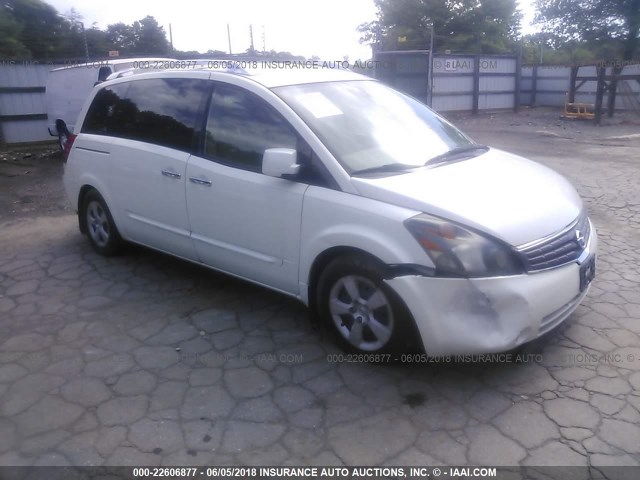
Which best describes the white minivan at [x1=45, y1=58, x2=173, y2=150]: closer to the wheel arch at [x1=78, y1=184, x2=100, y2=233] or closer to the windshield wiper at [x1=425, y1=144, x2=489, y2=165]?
the wheel arch at [x1=78, y1=184, x2=100, y2=233]

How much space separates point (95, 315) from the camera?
14.1ft

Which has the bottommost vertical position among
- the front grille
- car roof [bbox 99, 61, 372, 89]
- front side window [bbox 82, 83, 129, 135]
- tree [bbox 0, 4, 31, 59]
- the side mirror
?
the front grille

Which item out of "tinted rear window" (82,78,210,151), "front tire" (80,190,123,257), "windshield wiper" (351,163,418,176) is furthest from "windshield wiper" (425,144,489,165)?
"front tire" (80,190,123,257)

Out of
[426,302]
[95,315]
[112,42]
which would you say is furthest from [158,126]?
[112,42]

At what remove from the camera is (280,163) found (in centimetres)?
348

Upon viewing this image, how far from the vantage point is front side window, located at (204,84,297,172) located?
377cm

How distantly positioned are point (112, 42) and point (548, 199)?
21355 mm

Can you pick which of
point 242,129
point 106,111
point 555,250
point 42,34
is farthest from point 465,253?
point 42,34

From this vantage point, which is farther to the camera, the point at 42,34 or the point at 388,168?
the point at 42,34

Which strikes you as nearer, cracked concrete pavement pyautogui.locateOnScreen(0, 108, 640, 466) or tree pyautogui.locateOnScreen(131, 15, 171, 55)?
cracked concrete pavement pyautogui.locateOnScreen(0, 108, 640, 466)

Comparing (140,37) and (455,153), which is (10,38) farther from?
(455,153)

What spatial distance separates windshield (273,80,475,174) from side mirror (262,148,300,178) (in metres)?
0.25

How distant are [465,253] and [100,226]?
3736mm

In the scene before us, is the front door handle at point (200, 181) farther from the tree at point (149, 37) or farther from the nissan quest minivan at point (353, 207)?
the tree at point (149, 37)
